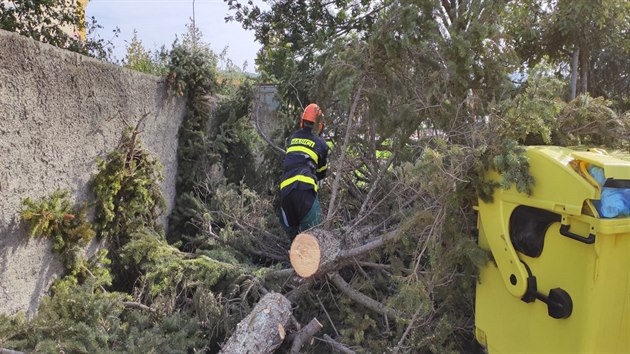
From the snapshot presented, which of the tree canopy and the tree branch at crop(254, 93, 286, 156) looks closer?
the tree canopy

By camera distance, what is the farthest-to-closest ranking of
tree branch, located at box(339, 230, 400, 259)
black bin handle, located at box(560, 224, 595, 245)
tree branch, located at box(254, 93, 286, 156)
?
tree branch, located at box(254, 93, 286, 156) → tree branch, located at box(339, 230, 400, 259) → black bin handle, located at box(560, 224, 595, 245)

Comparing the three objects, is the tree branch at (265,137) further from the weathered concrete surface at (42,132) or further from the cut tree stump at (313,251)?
the cut tree stump at (313,251)

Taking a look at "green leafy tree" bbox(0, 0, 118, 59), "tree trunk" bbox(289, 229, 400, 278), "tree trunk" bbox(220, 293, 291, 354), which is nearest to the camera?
"tree trunk" bbox(220, 293, 291, 354)

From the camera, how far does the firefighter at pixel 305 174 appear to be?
15.2 ft

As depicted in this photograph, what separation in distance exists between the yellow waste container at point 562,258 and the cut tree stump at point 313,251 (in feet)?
4.92

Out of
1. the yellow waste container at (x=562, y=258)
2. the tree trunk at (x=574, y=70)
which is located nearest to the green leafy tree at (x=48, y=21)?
the yellow waste container at (x=562, y=258)

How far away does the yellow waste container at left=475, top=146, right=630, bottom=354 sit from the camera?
1902 mm

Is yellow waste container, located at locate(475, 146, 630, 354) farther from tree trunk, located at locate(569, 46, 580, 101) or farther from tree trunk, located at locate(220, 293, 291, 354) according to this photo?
tree trunk, located at locate(569, 46, 580, 101)

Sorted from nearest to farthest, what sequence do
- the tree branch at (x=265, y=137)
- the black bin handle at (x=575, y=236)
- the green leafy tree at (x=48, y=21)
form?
the black bin handle at (x=575, y=236), the green leafy tree at (x=48, y=21), the tree branch at (x=265, y=137)

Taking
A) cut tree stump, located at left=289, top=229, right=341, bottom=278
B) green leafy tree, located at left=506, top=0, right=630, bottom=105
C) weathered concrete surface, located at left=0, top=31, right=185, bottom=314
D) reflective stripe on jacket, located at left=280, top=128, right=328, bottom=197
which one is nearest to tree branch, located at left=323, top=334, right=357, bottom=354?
cut tree stump, located at left=289, top=229, right=341, bottom=278

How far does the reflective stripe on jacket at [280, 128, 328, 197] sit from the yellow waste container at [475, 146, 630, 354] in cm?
247

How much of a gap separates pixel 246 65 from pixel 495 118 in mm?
5146

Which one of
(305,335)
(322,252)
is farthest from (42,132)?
(305,335)

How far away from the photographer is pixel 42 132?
10.8 feet
